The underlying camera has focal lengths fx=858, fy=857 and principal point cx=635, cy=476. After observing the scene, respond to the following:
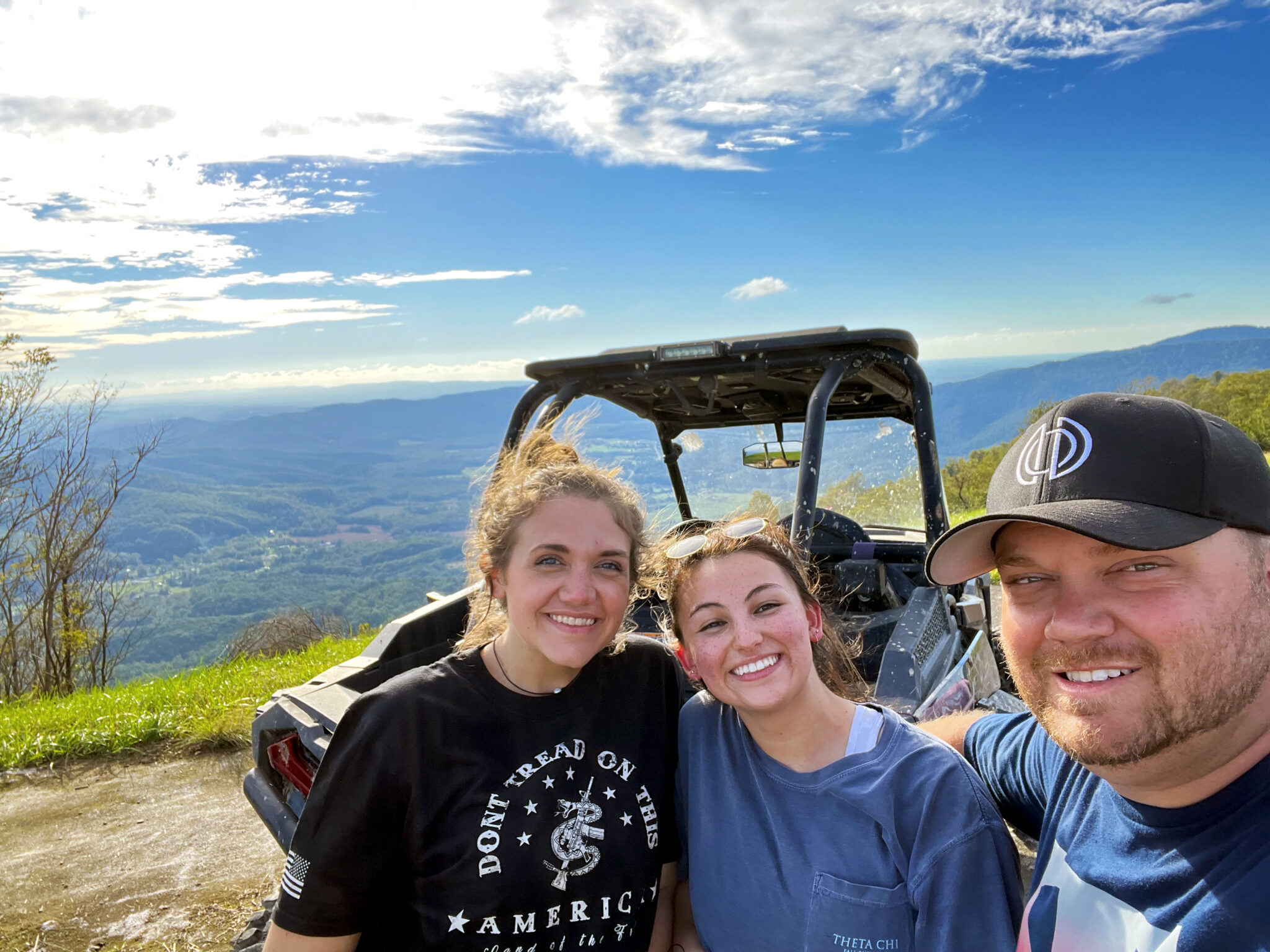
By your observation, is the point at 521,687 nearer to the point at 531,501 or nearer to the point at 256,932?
the point at 531,501

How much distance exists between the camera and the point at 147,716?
601 cm

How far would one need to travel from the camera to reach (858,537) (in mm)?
4422

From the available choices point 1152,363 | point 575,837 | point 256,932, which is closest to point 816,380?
point 575,837

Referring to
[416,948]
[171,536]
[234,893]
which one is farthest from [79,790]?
[171,536]

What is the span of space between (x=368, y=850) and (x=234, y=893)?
2725 mm

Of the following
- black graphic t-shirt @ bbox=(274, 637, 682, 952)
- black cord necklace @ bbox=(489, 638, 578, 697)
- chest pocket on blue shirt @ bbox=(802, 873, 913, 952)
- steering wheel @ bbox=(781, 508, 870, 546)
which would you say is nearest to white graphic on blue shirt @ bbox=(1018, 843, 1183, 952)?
chest pocket on blue shirt @ bbox=(802, 873, 913, 952)

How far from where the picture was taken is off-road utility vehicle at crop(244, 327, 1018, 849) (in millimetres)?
2516

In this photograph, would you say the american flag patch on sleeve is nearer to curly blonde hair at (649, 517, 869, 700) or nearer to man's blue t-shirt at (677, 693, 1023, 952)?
man's blue t-shirt at (677, 693, 1023, 952)

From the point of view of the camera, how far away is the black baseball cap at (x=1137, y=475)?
117 centimetres

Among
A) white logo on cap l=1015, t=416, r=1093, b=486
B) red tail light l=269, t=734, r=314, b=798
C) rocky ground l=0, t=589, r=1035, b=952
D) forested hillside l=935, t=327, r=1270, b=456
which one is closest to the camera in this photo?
white logo on cap l=1015, t=416, r=1093, b=486

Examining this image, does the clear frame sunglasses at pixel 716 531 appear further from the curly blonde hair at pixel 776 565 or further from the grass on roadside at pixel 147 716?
the grass on roadside at pixel 147 716

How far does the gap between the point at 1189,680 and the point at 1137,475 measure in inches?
11.2

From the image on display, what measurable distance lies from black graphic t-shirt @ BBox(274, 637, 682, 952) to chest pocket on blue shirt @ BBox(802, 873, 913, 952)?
1.43 feet

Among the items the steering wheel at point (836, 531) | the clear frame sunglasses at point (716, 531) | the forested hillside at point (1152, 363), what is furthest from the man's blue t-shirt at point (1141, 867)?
the forested hillside at point (1152, 363)
